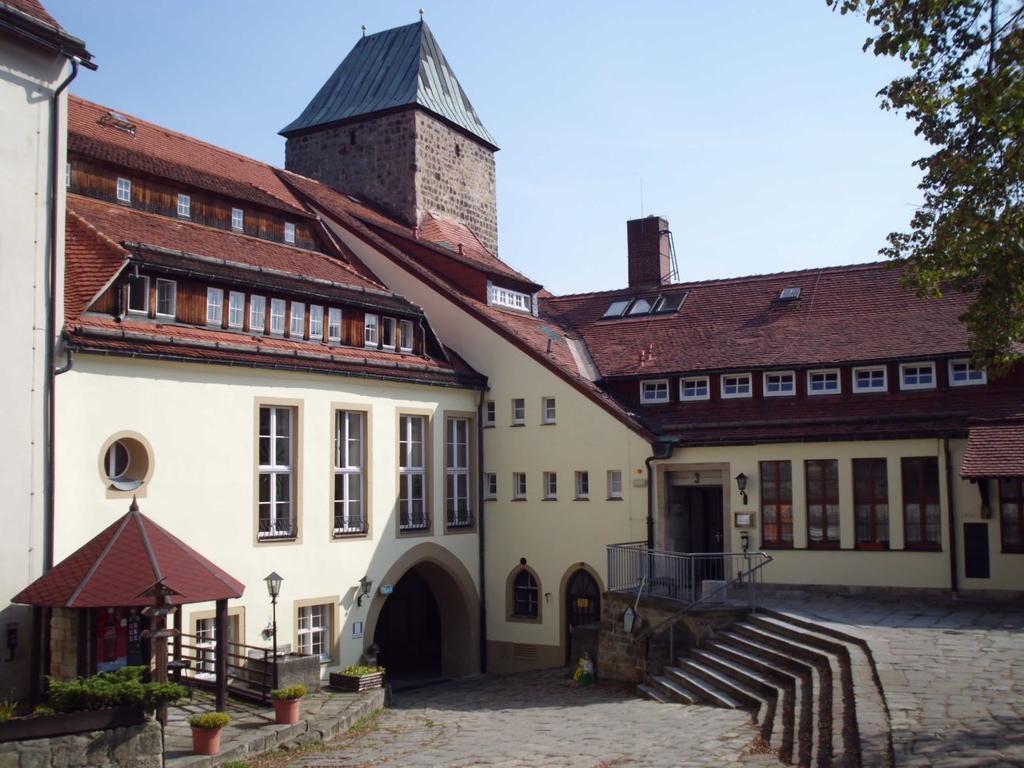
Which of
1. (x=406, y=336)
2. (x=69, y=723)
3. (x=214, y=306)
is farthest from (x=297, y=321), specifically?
(x=69, y=723)

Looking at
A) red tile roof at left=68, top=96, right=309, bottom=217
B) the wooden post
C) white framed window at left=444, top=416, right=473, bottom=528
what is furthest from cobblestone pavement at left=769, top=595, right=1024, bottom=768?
red tile roof at left=68, top=96, right=309, bottom=217

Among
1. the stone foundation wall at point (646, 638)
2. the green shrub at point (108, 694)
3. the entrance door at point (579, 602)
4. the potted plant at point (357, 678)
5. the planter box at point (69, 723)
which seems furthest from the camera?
the entrance door at point (579, 602)

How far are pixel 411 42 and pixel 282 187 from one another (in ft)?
33.1

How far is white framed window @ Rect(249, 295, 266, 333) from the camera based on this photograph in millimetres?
21016

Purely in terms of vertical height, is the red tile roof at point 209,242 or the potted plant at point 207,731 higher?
the red tile roof at point 209,242

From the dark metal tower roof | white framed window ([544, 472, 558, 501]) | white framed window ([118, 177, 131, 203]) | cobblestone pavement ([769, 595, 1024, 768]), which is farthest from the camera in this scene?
the dark metal tower roof

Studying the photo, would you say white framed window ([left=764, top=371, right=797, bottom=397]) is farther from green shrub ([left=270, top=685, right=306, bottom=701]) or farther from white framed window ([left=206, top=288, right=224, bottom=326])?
green shrub ([left=270, top=685, right=306, bottom=701])

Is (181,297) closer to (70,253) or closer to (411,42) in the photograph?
(70,253)

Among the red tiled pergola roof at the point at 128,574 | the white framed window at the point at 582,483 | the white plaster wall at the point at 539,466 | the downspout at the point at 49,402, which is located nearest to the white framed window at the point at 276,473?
the red tiled pergola roof at the point at 128,574

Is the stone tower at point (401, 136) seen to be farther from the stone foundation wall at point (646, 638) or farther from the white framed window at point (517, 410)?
the stone foundation wall at point (646, 638)

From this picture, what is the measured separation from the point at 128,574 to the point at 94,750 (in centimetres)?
332

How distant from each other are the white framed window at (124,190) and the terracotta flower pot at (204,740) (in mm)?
11898

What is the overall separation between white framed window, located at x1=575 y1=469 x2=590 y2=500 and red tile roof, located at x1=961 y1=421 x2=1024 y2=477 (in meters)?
8.19

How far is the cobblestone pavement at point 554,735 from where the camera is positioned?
13992mm
